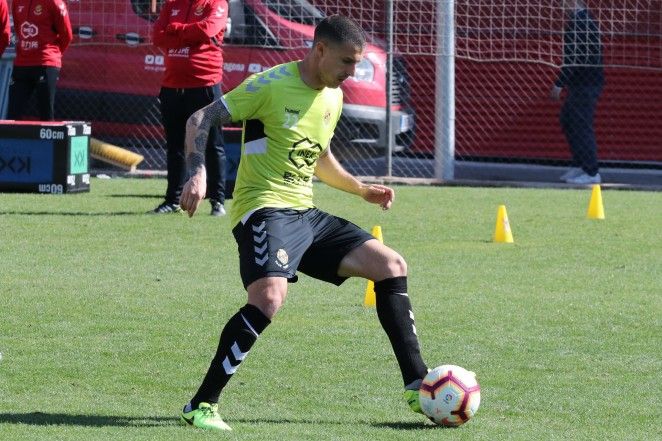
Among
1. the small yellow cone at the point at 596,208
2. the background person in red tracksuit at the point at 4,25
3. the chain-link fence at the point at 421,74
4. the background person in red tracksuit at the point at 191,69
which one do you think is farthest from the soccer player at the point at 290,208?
the chain-link fence at the point at 421,74

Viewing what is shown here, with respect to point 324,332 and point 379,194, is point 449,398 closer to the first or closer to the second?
point 379,194

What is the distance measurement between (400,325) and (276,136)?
930 mm

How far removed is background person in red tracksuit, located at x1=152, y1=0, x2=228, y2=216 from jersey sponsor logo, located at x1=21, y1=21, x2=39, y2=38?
2540 millimetres

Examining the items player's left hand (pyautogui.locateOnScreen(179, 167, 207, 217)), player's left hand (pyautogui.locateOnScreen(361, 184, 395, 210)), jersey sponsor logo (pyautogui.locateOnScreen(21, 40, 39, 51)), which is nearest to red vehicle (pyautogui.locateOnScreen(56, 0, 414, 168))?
jersey sponsor logo (pyautogui.locateOnScreen(21, 40, 39, 51))

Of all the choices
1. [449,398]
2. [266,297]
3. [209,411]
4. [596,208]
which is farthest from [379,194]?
[596,208]

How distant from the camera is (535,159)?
17781 millimetres

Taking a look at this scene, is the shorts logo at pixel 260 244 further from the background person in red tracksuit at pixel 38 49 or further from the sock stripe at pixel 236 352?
the background person in red tracksuit at pixel 38 49

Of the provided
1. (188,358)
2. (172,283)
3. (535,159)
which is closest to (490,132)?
(535,159)

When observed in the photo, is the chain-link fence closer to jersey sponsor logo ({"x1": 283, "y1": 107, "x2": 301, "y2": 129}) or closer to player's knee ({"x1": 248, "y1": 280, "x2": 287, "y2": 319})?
jersey sponsor logo ({"x1": 283, "y1": 107, "x2": 301, "y2": 129})

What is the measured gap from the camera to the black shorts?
18.5 ft

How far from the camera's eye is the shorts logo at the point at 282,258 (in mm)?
5637

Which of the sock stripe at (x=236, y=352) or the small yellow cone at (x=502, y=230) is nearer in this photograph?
the sock stripe at (x=236, y=352)

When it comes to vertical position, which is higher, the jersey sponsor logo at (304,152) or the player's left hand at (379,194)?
the jersey sponsor logo at (304,152)

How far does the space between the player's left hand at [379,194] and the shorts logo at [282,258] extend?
0.77 metres
